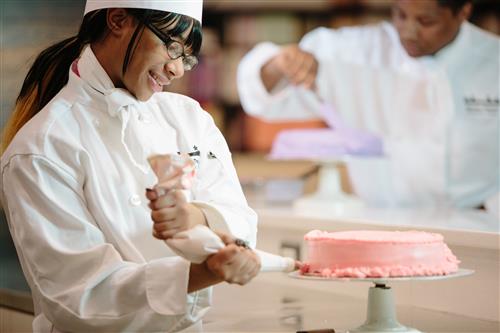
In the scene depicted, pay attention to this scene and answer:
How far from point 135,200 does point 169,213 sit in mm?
147

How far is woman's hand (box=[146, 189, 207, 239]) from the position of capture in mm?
1039

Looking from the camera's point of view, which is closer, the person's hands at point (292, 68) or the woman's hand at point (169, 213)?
the woman's hand at point (169, 213)

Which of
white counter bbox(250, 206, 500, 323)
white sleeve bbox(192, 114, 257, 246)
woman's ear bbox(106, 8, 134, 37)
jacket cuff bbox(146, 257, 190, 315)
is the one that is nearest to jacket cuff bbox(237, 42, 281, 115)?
white counter bbox(250, 206, 500, 323)

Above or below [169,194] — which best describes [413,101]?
above

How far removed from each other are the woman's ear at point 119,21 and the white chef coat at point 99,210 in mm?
52

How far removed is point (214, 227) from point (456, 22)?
2172 mm

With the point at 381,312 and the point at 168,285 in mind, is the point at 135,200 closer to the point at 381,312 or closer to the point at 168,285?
the point at 168,285

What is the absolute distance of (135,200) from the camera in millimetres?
1182

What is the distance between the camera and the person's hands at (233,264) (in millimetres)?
1020

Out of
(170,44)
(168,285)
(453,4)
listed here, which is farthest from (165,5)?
(453,4)

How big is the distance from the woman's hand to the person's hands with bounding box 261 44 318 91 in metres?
2.31

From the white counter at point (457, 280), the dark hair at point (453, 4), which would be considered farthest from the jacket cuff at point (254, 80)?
the white counter at point (457, 280)

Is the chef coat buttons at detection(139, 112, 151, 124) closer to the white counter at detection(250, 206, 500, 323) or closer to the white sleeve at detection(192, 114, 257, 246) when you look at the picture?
the white sleeve at detection(192, 114, 257, 246)

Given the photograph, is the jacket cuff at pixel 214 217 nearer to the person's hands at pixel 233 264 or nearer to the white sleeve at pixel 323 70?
the person's hands at pixel 233 264
